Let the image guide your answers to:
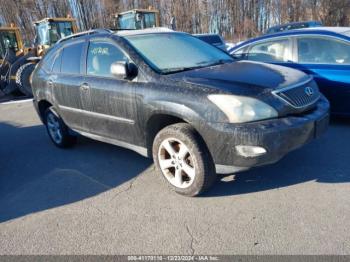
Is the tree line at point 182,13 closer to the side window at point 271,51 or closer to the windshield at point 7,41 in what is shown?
the windshield at point 7,41

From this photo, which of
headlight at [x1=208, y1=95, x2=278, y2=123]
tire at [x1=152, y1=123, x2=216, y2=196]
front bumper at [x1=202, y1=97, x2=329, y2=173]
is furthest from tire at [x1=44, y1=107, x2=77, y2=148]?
headlight at [x1=208, y1=95, x2=278, y2=123]

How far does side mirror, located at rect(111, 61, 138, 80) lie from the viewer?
3.61m

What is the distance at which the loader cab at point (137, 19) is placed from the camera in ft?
54.3

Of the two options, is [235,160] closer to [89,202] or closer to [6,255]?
[89,202]

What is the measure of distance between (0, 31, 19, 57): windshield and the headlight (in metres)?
14.0

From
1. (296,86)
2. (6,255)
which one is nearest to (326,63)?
(296,86)

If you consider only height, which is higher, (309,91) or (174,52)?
(174,52)

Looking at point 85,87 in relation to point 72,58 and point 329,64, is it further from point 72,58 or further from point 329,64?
point 329,64

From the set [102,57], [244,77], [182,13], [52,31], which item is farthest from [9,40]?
[182,13]

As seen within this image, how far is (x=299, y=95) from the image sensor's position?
10.8ft

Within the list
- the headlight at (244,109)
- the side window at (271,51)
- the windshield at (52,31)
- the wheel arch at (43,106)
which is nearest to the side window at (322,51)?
the side window at (271,51)

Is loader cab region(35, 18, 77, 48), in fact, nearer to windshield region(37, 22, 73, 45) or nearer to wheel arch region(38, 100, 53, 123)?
windshield region(37, 22, 73, 45)

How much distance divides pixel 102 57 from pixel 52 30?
41.1 ft

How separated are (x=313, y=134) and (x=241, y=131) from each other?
2.72 ft
